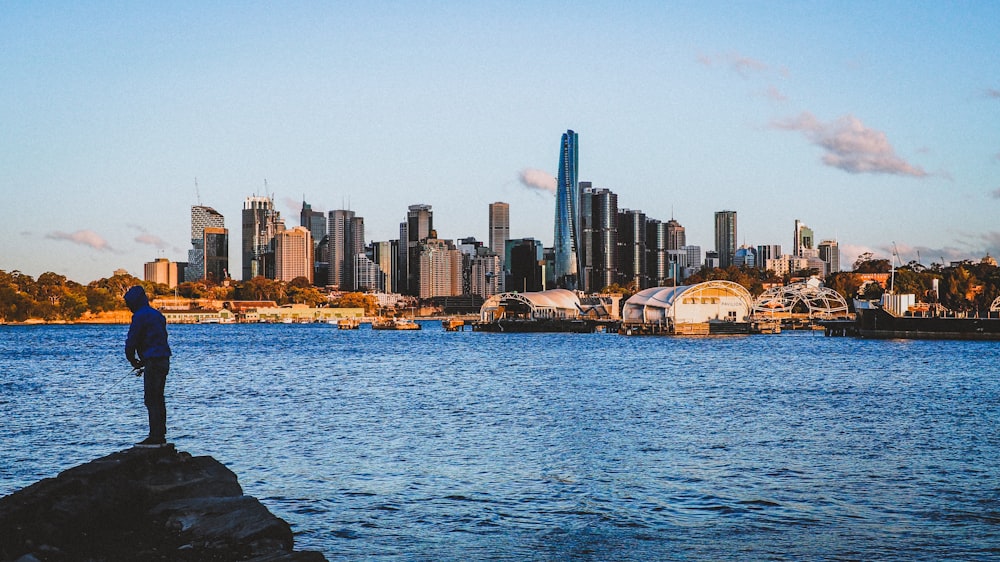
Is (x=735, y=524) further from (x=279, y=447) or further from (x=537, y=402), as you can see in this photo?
(x=537, y=402)

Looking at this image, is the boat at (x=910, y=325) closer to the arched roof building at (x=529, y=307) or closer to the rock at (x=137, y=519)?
the arched roof building at (x=529, y=307)

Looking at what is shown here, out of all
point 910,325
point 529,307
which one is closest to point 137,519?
point 910,325

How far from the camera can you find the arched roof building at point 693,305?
140 metres

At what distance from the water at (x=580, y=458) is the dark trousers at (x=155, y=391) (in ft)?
9.41

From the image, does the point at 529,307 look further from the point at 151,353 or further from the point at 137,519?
the point at 137,519

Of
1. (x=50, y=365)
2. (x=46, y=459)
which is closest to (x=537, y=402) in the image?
(x=46, y=459)

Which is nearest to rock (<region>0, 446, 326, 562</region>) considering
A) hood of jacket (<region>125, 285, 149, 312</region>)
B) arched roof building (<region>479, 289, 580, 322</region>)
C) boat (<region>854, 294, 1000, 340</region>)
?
hood of jacket (<region>125, 285, 149, 312</region>)

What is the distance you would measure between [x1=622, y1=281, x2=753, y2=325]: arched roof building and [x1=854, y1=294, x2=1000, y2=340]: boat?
17.8 meters

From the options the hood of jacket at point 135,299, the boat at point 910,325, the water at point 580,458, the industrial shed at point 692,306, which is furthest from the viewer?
the industrial shed at point 692,306

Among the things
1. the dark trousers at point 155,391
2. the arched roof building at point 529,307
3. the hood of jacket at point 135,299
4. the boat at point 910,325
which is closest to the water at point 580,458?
the dark trousers at point 155,391

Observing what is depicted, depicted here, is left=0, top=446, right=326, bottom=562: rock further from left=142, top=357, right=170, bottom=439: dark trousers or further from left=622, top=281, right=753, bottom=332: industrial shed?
left=622, top=281, right=753, bottom=332: industrial shed

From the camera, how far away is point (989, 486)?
19578mm

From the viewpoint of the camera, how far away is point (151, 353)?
14.0m

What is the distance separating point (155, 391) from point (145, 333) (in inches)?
33.9
